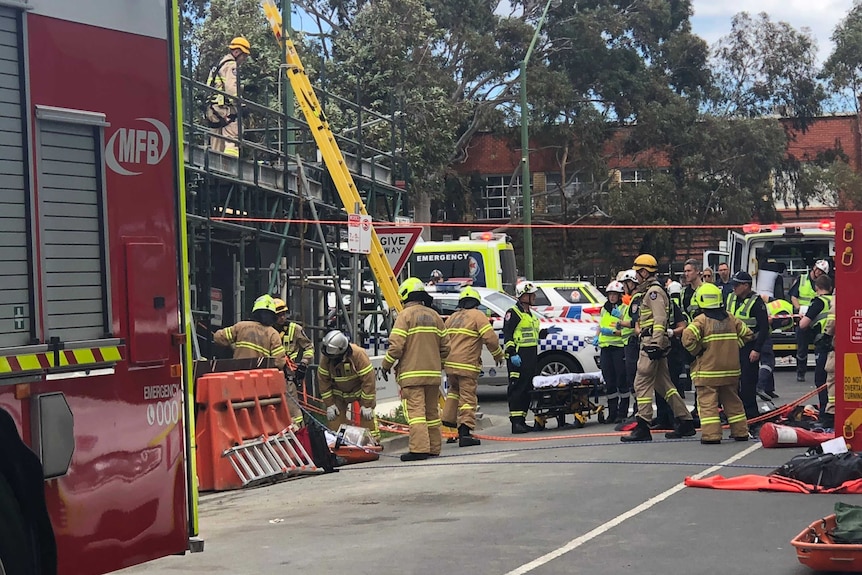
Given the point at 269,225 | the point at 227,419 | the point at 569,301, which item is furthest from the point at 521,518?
the point at 569,301

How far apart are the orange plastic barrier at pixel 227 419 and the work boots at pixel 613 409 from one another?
490 cm

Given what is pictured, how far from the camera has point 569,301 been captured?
21.3m

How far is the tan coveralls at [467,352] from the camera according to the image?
1373 cm

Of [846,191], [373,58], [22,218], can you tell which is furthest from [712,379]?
[846,191]

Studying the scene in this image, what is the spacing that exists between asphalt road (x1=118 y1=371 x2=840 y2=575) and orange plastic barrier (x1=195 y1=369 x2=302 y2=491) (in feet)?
0.93

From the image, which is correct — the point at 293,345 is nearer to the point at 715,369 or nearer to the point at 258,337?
the point at 258,337

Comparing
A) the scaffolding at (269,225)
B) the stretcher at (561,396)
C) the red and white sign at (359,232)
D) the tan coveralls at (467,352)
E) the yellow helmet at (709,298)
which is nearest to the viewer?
the yellow helmet at (709,298)

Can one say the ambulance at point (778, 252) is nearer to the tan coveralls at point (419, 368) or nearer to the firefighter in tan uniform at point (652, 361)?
the firefighter in tan uniform at point (652, 361)

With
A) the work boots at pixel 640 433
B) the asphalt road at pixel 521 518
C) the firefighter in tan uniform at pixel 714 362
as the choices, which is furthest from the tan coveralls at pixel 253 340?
the firefighter in tan uniform at pixel 714 362

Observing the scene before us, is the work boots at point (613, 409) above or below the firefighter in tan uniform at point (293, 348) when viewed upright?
below

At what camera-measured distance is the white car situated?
63.2ft

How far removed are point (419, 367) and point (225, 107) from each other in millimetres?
6453

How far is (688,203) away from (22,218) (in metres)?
39.0

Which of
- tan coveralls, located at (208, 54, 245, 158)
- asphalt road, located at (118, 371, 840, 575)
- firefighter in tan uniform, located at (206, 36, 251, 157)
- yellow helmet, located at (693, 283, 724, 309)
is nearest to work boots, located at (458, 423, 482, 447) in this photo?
asphalt road, located at (118, 371, 840, 575)
